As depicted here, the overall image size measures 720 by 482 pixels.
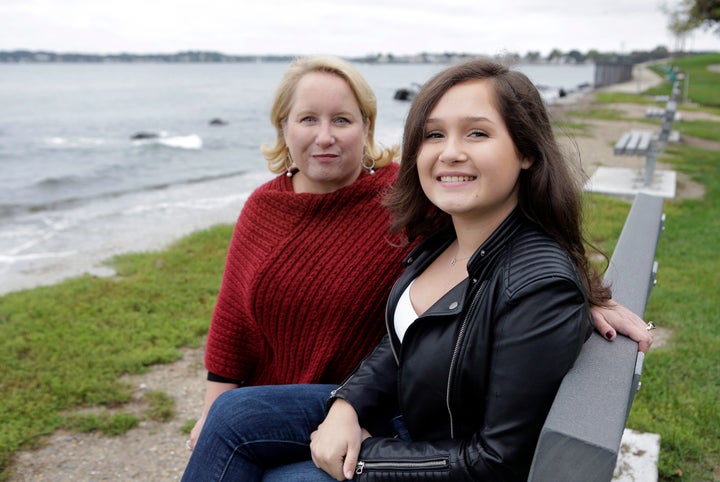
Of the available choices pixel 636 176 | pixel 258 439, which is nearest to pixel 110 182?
pixel 636 176

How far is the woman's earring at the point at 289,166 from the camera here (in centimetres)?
298

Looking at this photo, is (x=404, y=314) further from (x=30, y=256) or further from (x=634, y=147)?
(x=634, y=147)

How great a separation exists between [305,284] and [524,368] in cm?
127

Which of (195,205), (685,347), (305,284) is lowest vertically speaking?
(195,205)

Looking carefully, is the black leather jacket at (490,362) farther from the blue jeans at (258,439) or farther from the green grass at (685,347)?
the green grass at (685,347)

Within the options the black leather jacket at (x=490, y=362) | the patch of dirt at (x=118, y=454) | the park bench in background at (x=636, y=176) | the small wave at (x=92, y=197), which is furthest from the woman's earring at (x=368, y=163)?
the small wave at (x=92, y=197)

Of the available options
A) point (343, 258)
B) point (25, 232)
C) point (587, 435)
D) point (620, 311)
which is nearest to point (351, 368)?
point (343, 258)

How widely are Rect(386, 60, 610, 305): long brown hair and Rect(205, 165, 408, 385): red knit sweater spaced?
2.54 feet

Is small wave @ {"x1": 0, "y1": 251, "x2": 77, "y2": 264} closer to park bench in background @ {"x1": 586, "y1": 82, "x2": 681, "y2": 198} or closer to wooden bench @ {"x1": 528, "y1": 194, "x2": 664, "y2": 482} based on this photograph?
park bench in background @ {"x1": 586, "y1": 82, "x2": 681, "y2": 198}

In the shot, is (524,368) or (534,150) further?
(534,150)

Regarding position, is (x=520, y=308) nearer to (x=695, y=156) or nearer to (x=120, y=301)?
(x=120, y=301)

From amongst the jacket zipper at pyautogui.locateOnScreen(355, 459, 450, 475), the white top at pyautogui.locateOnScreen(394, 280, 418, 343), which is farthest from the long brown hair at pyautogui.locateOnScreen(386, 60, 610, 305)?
the jacket zipper at pyautogui.locateOnScreen(355, 459, 450, 475)

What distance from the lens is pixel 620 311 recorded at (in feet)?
5.90

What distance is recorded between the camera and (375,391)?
84.4 inches
